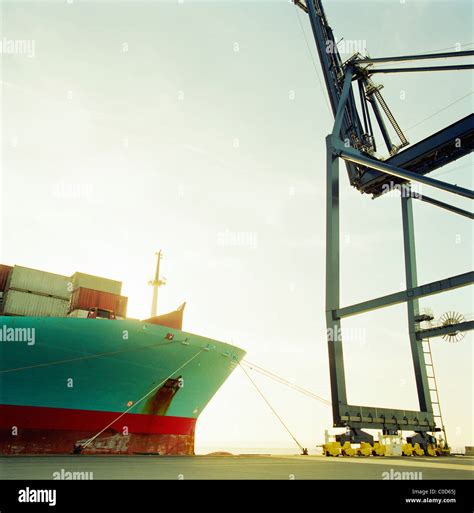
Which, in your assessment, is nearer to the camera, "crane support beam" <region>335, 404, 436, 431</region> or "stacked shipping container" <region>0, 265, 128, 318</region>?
"crane support beam" <region>335, 404, 436, 431</region>

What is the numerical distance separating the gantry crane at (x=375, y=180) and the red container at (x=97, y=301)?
414 inches

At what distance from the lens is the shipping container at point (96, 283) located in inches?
864

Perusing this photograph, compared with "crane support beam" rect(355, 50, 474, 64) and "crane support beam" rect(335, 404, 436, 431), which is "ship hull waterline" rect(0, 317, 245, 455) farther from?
"crane support beam" rect(355, 50, 474, 64)

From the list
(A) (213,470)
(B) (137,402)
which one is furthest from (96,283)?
(A) (213,470)

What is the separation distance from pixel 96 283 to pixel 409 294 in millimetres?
15576

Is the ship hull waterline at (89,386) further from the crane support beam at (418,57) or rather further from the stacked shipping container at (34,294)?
the crane support beam at (418,57)

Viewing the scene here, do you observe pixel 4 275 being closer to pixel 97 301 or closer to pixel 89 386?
pixel 97 301

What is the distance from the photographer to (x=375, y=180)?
67.8ft

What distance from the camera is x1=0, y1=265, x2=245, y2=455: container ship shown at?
51.2ft

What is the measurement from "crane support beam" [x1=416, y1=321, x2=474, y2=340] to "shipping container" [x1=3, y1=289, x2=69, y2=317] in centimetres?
1870

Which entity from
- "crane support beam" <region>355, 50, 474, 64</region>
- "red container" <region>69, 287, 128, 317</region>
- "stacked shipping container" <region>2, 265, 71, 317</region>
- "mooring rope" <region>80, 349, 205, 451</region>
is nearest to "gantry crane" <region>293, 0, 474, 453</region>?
"crane support beam" <region>355, 50, 474, 64</region>

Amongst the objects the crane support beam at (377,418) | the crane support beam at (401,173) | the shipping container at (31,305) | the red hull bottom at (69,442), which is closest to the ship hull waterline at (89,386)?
the red hull bottom at (69,442)
